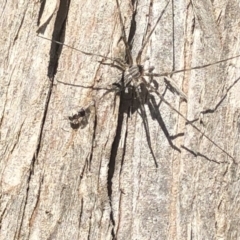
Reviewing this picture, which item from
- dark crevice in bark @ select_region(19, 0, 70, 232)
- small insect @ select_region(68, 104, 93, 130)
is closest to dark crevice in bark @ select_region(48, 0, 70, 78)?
dark crevice in bark @ select_region(19, 0, 70, 232)

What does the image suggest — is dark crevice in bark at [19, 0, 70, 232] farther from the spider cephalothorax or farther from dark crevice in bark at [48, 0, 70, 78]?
the spider cephalothorax

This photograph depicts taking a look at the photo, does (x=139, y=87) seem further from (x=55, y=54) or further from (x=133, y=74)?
(x=55, y=54)

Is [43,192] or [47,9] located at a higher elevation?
[47,9]

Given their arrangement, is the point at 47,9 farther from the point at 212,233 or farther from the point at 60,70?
the point at 212,233

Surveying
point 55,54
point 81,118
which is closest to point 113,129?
point 81,118

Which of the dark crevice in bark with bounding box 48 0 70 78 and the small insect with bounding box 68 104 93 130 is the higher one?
the dark crevice in bark with bounding box 48 0 70 78

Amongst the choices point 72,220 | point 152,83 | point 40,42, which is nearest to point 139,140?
point 152,83

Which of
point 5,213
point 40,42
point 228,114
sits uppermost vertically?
point 40,42

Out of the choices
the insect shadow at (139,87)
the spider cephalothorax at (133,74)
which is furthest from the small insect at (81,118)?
the spider cephalothorax at (133,74)
